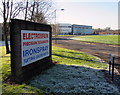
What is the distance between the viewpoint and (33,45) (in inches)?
297

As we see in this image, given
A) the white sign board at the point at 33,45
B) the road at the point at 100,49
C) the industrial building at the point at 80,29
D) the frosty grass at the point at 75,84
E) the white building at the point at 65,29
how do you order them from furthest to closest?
the industrial building at the point at 80,29 < the white building at the point at 65,29 < the road at the point at 100,49 < the white sign board at the point at 33,45 < the frosty grass at the point at 75,84

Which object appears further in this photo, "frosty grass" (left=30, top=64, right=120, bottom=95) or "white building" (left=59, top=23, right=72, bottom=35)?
"white building" (left=59, top=23, right=72, bottom=35)

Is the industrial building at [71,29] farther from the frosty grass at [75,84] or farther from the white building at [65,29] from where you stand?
the frosty grass at [75,84]

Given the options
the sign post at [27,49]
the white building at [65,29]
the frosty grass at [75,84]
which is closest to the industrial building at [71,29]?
the white building at [65,29]

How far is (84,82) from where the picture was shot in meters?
6.74

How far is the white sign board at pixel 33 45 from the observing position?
662 cm

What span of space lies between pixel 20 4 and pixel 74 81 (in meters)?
12.1

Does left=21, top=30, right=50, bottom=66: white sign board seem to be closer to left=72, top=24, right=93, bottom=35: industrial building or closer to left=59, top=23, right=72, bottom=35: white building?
left=59, top=23, right=72, bottom=35: white building

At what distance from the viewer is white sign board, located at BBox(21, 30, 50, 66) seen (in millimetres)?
6625

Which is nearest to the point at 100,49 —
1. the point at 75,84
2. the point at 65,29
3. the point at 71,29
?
the point at 75,84

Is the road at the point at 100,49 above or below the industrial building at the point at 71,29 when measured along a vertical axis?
below

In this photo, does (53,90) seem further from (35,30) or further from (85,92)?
(35,30)

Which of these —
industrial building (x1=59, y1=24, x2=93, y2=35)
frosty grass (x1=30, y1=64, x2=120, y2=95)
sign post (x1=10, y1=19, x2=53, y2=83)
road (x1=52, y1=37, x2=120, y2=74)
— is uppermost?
industrial building (x1=59, y1=24, x2=93, y2=35)

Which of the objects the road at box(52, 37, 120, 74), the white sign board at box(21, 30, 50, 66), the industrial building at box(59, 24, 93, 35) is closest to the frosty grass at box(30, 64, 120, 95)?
the white sign board at box(21, 30, 50, 66)
